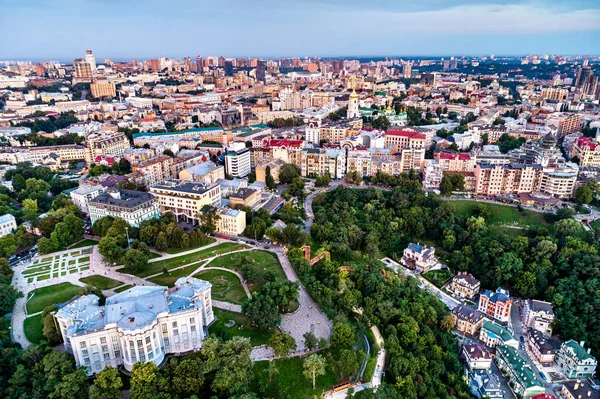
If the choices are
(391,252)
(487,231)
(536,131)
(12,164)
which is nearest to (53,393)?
(391,252)

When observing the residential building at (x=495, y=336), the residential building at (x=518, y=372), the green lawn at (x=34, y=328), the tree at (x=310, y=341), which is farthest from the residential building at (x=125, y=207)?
the residential building at (x=518, y=372)

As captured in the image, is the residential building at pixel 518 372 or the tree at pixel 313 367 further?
the residential building at pixel 518 372

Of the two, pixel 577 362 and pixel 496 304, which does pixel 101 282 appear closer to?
pixel 496 304

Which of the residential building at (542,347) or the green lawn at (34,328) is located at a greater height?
the green lawn at (34,328)

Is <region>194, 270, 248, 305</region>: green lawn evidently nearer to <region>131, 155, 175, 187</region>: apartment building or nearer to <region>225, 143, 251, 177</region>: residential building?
<region>131, 155, 175, 187</region>: apartment building

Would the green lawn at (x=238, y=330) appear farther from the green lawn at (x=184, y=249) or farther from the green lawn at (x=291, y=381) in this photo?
the green lawn at (x=184, y=249)

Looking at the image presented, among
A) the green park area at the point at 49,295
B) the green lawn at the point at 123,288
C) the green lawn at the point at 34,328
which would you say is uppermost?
the green park area at the point at 49,295

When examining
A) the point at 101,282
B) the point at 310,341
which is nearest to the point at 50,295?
the point at 101,282

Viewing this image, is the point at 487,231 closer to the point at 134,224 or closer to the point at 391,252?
the point at 391,252
